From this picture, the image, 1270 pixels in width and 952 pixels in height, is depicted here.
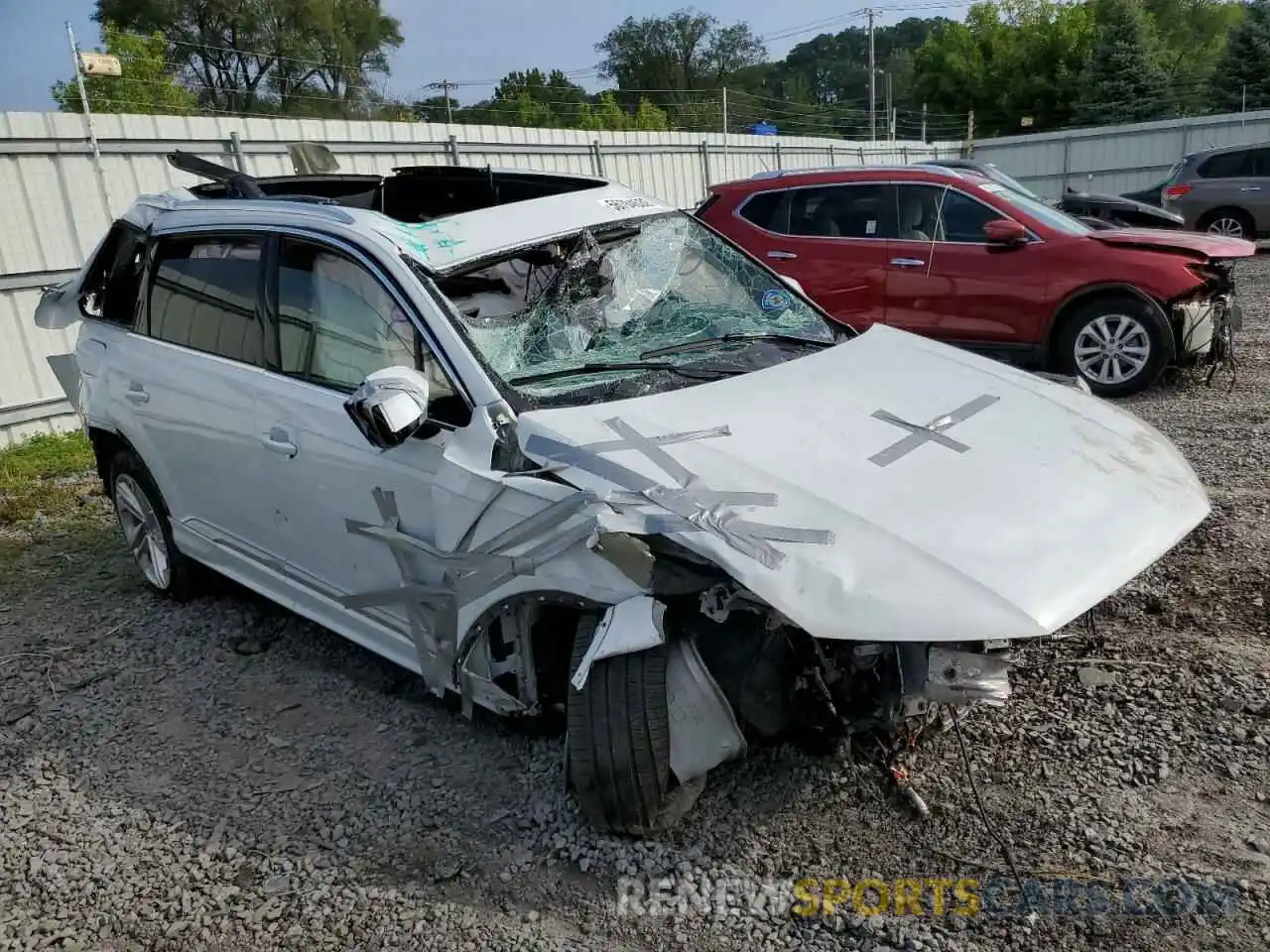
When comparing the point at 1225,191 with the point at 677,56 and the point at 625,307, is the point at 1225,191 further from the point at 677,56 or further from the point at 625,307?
the point at 677,56

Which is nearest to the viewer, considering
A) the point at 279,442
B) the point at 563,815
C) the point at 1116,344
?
the point at 563,815

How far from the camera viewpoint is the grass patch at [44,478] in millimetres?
6484

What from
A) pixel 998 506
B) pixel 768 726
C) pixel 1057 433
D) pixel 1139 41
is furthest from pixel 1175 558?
pixel 1139 41

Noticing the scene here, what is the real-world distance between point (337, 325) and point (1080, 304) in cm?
596

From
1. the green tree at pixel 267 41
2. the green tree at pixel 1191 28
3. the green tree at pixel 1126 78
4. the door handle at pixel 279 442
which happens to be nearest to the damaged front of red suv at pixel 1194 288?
the door handle at pixel 279 442

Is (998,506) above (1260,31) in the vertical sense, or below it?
below

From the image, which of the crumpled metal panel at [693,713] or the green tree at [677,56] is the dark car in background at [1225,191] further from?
the green tree at [677,56]

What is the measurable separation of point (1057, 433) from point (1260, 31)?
43015 millimetres

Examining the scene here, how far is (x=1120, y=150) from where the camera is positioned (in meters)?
25.1

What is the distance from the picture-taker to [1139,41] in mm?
42156

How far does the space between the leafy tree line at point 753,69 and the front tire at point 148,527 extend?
22.1ft

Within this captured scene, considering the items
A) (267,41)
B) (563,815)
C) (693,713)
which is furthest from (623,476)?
(267,41)

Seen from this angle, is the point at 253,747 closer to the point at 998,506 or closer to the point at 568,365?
the point at 568,365

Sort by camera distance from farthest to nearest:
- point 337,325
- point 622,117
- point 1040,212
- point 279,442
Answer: point 622,117 → point 1040,212 → point 279,442 → point 337,325
